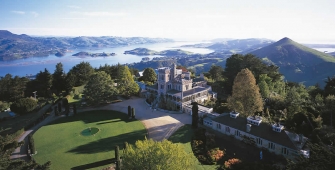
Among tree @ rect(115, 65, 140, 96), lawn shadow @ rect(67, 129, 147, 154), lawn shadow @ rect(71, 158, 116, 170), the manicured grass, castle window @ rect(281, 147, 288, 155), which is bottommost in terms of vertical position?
the manicured grass

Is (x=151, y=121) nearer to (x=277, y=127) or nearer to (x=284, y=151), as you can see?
(x=277, y=127)

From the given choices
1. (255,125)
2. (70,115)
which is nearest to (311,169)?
(255,125)

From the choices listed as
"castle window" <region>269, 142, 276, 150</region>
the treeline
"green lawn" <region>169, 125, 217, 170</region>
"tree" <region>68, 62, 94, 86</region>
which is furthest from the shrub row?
"tree" <region>68, 62, 94, 86</region>

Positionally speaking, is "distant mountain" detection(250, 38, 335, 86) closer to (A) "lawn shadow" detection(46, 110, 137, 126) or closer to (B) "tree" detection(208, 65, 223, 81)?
(B) "tree" detection(208, 65, 223, 81)

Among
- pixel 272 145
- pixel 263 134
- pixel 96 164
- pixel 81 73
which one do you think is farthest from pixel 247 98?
pixel 81 73

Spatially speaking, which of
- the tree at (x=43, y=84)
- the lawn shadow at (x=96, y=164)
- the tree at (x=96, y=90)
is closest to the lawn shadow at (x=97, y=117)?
the tree at (x=96, y=90)
